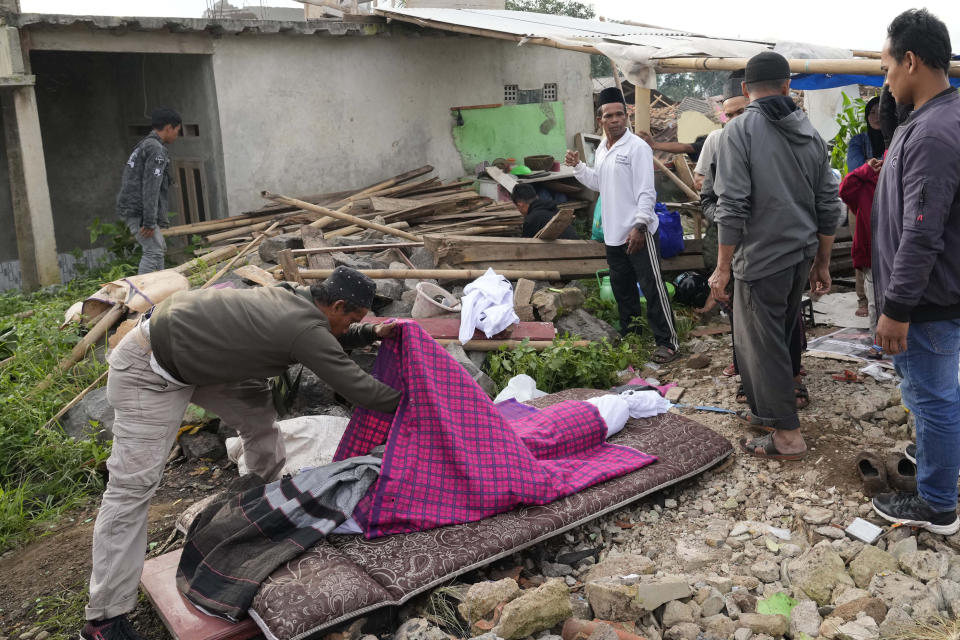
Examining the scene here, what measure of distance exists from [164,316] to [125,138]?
35.4ft

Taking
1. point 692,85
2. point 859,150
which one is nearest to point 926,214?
point 859,150

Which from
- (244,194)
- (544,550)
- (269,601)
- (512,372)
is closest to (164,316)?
(269,601)

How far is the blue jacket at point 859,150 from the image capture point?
23.1 feet

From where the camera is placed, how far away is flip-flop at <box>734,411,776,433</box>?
4.79 metres

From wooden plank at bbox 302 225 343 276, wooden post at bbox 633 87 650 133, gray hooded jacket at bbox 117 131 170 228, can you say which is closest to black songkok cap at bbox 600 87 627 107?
wooden post at bbox 633 87 650 133

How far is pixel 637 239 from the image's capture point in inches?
265

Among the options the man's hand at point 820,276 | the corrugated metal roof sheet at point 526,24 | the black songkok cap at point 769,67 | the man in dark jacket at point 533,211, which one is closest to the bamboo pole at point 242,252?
the man in dark jacket at point 533,211

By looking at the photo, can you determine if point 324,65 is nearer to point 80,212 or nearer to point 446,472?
point 80,212

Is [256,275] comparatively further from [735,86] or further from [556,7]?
[556,7]

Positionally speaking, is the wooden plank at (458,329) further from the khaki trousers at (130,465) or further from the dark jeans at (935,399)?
the dark jeans at (935,399)

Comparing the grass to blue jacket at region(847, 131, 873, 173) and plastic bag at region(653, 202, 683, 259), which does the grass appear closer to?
plastic bag at region(653, 202, 683, 259)

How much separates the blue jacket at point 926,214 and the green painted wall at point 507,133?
9.85 meters

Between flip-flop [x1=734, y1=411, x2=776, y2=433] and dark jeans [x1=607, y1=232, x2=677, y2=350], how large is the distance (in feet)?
5.22

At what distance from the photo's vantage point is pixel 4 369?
6.54 m
